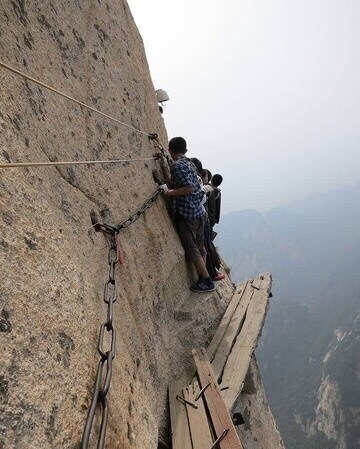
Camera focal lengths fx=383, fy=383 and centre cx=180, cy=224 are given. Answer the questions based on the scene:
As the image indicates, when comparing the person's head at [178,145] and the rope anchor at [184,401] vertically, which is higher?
the person's head at [178,145]

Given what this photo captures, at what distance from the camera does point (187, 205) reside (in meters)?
9.43

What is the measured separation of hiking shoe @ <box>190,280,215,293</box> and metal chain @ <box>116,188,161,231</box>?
96.6 inches

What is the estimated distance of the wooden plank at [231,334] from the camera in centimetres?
810

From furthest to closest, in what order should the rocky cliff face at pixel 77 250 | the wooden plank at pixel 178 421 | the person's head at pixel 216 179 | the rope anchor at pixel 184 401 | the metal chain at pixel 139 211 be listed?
the person's head at pixel 216 179
the metal chain at pixel 139 211
the rope anchor at pixel 184 401
the wooden plank at pixel 178 421
the rocky cliff face at pixel 77 250

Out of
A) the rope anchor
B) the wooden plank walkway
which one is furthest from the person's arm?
the rope anchor

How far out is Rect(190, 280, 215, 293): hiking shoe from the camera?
31.6 feet

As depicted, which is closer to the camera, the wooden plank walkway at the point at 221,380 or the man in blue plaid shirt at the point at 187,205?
the wooden plank walkway at the point at 221,380

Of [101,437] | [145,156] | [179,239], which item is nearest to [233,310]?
[179,239]

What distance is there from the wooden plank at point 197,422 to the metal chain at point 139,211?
10.7ft

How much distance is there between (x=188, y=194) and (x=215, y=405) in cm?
479

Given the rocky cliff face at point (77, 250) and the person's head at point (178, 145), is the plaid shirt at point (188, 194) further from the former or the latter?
the rocky cliff face at point (77, 250)

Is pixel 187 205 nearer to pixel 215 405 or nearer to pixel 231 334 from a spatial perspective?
pixel 231 334

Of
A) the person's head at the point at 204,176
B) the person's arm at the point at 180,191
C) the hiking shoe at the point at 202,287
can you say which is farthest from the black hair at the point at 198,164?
the hiking shoe at the point at 202,287

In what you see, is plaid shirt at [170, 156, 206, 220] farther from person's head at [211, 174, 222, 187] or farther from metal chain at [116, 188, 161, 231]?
person's head at [211, 174, 222, 187]
